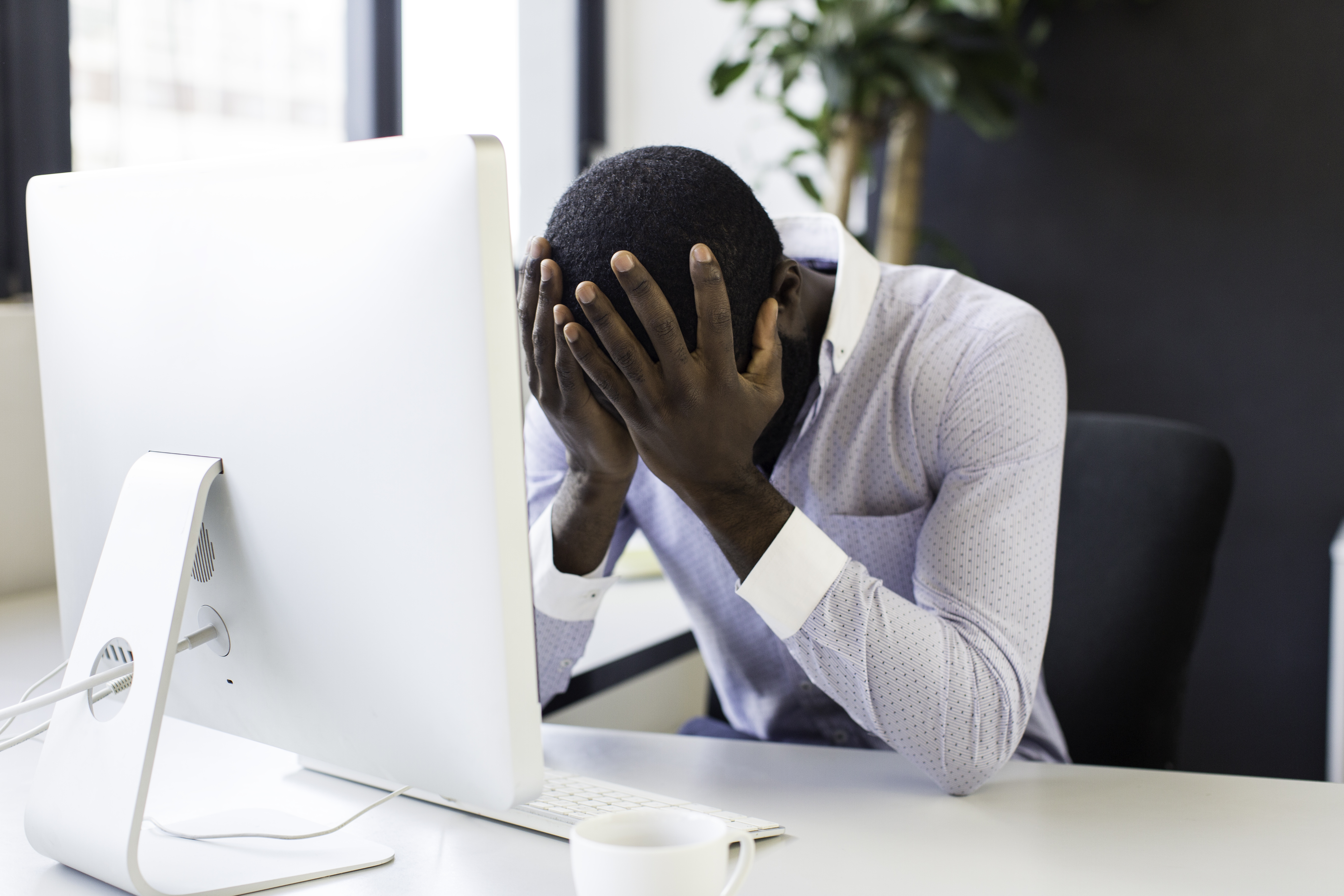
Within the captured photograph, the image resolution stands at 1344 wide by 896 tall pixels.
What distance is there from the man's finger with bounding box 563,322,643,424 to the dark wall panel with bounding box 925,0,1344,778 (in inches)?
75.2

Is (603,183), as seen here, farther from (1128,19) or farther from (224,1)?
(1128,19)

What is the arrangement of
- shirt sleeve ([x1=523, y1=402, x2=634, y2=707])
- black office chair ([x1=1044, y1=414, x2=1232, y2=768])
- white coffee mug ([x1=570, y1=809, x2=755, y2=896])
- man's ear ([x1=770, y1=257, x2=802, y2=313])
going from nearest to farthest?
white coffee mug ([x1=570, y1=809, x2=755, y2=896]), man's ear ([x1=770, y1=257, x2=802, y2=313]), shirt sleeve ([x1=523, y1=402, x2=634, y2=707]), black office chair ([x1=1044, y1=414, x2=1232, y2=768])

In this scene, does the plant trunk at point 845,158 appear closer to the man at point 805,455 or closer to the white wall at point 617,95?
the white wall at point 617,95

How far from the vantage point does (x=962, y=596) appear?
873mm

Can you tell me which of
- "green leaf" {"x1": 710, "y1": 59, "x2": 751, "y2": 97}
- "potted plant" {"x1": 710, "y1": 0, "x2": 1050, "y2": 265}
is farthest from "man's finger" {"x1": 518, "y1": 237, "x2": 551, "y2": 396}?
"green leaf" {"x1": 710, "y1": 59, "x2": 751, "y2": 97}

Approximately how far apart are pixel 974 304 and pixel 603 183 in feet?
1.37

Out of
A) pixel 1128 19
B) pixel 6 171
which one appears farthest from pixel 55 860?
pixel 1128 19

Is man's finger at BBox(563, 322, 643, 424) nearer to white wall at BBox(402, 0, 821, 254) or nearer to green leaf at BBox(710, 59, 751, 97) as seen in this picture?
green leaf at BBox(710, 59, 751, 97)

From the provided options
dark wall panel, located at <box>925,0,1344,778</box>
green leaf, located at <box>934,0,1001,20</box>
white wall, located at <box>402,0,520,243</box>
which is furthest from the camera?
white wall, located at <box>402,0,520,243</box>

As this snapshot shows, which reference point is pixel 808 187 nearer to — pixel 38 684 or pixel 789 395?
pixel 789 395

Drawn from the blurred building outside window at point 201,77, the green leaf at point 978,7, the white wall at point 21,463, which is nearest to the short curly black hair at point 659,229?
the white wall at point 21,463

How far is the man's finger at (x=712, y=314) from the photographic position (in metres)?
0.75

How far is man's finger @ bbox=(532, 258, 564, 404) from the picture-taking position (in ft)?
2.54

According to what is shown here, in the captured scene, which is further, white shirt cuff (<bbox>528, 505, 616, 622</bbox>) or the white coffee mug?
white shirt cuff (<bbox>528, 505, 616, 622</bbox>)
